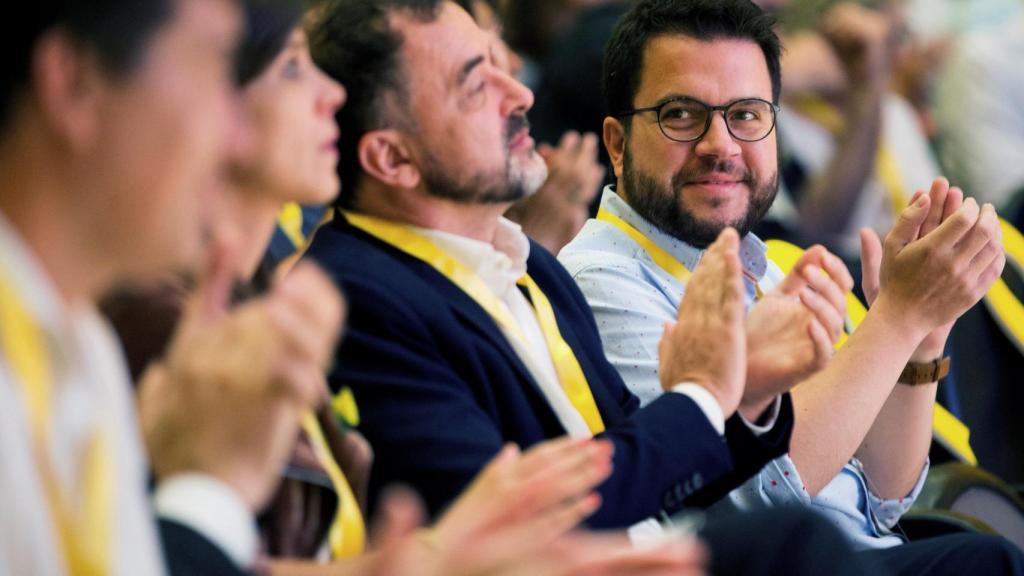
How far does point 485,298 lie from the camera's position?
2.08m

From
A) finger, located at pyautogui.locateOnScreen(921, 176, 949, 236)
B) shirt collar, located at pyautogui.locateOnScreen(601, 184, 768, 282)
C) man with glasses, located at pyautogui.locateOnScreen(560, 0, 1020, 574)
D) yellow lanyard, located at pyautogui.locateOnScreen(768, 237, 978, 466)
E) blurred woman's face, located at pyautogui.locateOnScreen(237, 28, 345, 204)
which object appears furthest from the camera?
yellow lanyard, located at pyautogui.locateOnScreen(768, 237, 978, 466)

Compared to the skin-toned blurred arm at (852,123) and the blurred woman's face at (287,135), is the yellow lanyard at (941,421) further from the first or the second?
the skin-toned blurred arm at (852,123)

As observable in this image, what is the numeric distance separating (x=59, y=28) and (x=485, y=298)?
3.08 ft

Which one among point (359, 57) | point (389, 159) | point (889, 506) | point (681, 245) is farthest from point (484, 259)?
point (889, 506)

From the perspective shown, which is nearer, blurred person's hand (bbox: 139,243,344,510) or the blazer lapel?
blurred person's hand (bbox: 139,243,344,510)

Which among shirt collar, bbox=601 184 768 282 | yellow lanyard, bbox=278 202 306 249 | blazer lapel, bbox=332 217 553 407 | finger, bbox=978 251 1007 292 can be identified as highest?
blazer lapel, bbox=332 217 553 407

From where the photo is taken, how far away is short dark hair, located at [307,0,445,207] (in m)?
2.13

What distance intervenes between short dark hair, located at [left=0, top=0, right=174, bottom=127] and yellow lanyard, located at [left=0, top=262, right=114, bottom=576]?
161mm

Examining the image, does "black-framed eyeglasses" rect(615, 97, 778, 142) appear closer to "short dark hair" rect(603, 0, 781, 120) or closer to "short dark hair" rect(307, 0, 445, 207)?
"short dark hair" rect(603, 0, 781, 120)

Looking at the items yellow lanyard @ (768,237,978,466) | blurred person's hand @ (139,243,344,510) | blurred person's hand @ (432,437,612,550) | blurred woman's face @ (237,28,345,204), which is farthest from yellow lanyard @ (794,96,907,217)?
blurred person's hand @ (139,243,344,510)

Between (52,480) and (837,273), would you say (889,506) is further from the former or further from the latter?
→ (52,480)

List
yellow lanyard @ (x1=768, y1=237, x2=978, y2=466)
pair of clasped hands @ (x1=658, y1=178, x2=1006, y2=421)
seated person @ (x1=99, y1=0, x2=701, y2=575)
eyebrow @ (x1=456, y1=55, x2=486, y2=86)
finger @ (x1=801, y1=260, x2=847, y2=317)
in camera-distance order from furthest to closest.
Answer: yellow lanyard @ (x1=768, y1=237, x2=978, y2=466) → eyebrow @ (x1=456, y1=55, x2=486, y2=86) → finger @ (x1=801, y1=260, x2=847, y2=317) → pair of clasped hands @ (x1=658, y1=178, x2=1006, y2=421) → seated person @ (x1=99, y1=0, x2=701, y2=575)

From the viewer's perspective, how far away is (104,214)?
123 cm

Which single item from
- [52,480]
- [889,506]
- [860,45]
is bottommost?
[860,45]
